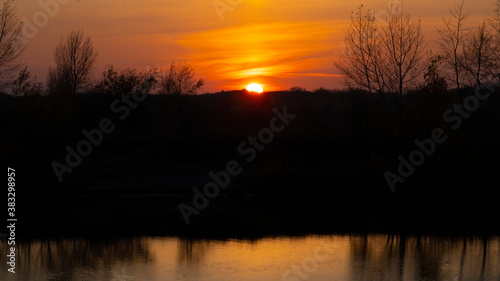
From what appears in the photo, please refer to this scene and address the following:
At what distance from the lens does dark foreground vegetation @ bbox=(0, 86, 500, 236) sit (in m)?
18.3

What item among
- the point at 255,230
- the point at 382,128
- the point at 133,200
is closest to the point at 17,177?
the point at 133,200

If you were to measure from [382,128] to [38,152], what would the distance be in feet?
55.3

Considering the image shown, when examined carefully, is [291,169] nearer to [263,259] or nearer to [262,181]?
[262,181]

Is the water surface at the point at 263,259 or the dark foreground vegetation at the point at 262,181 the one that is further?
the dark foreground vegetation at the point at 262,181

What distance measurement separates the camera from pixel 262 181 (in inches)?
1005

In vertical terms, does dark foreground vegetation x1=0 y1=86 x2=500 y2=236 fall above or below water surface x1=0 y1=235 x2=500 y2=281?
above

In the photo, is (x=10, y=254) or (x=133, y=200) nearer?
(x=10, y=254)

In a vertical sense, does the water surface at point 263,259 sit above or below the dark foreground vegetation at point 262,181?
below

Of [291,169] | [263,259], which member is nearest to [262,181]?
[291,169]

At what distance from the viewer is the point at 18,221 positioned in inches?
725

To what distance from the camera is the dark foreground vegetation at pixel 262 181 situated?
720 inches

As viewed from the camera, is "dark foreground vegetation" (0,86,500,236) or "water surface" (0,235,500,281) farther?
"dark foreground vegetation" (0,86,500,236)

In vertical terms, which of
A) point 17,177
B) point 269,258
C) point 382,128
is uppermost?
point 382,128

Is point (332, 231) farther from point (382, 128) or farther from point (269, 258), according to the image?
point (382, 128)
